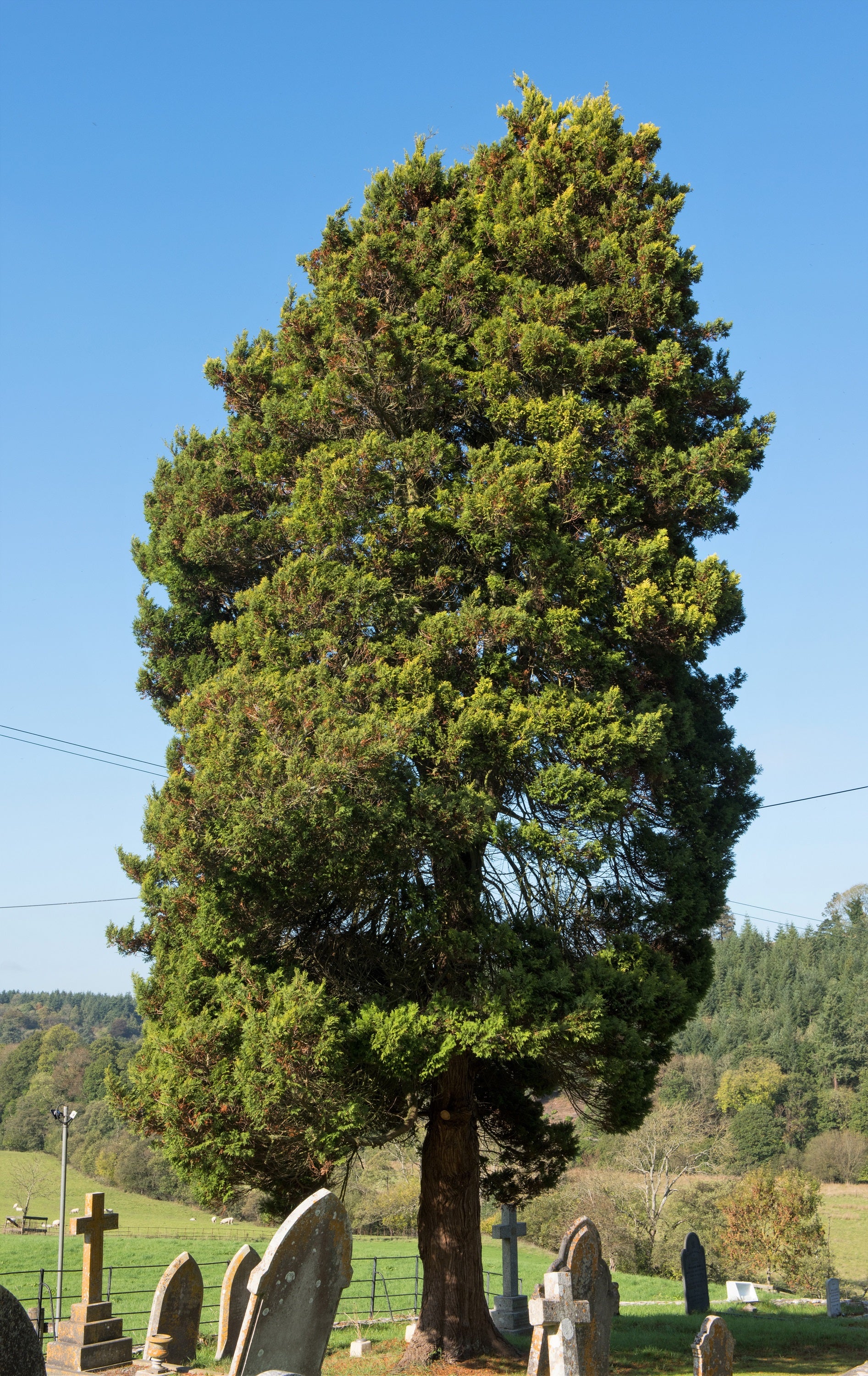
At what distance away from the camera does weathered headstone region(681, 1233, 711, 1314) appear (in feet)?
56.8

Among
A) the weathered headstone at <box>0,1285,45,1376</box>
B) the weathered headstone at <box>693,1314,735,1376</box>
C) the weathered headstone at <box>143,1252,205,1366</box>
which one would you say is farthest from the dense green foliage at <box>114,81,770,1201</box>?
the weathered headstone at <box>0,1285,45,1376</box>

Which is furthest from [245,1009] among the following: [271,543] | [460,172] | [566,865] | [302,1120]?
[460,172]

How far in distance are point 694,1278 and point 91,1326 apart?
1117cm

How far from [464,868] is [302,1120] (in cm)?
312

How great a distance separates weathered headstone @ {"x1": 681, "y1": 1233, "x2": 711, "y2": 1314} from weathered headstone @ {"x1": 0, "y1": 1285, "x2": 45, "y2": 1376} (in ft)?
51.1

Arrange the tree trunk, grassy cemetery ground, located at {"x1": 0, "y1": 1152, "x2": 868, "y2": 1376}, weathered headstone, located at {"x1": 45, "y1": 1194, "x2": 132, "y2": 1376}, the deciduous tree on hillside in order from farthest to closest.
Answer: the deciduous tree on hillside
grassy cemetery ground, located at {"x1": 0, "y1": 1152, "x2": 868, "y2": 1376}
the tree trunk
weathered headstone, located at {"x1": 45, "y1": 1194, "x2": 132, "y2": 1376}

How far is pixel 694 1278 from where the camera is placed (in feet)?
57.4

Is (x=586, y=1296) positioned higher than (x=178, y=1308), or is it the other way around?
(x=586, y=1296)

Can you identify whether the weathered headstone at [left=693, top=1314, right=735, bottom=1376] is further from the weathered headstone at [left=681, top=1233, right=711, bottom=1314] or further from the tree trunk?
the weathered headstone at [left=681, top=1233, right=711, bottom=1314]

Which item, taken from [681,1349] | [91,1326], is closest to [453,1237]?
[91,1326]

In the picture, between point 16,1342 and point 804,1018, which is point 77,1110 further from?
point 804,1018

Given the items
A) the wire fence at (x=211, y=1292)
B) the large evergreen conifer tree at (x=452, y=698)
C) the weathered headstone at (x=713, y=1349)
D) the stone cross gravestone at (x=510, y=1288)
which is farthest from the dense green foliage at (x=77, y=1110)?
the weathered headstone at (x=713, y=1349)

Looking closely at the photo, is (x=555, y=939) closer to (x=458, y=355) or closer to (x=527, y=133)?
(x=458, y=355)

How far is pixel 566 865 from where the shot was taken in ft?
36.6
